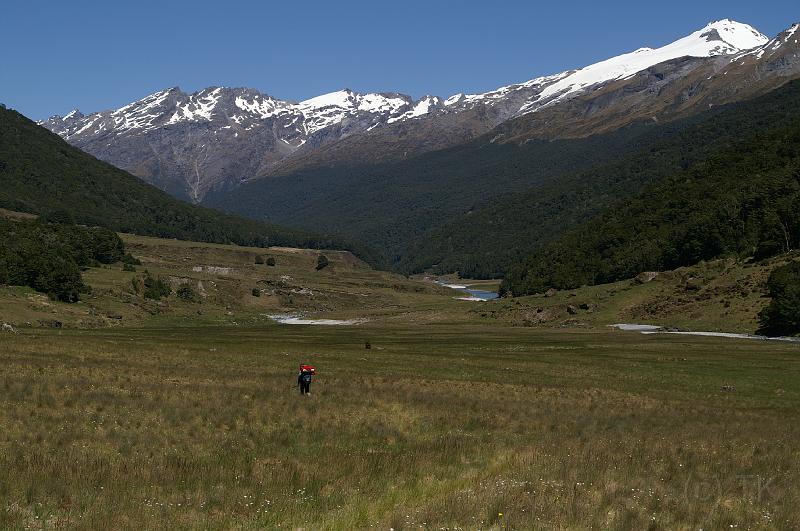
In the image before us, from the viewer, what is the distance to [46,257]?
12306 centimetres

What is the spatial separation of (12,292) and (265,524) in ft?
357

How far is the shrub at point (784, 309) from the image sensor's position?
296 feet

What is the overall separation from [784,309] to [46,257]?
105585 mm

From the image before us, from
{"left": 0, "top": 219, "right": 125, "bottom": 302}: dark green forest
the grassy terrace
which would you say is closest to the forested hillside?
the grassy terrace

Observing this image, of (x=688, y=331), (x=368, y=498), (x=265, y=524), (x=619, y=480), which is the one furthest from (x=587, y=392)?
(x=688, y=331)

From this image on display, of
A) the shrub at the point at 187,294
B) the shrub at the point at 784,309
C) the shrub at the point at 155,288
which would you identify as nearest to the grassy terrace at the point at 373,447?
the shrub at the point at 784,309

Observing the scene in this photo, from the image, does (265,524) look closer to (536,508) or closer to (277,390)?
(536,508)

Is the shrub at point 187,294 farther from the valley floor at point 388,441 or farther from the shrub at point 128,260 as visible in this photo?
the valley floor at point 388,441

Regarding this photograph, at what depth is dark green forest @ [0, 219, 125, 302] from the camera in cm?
11862

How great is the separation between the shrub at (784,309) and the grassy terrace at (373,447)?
153 ft

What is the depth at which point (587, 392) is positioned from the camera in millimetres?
42375

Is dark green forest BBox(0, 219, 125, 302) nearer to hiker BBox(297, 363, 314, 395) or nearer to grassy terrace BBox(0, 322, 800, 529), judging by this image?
grassy terrace BBox(0, 322, 800, 529)

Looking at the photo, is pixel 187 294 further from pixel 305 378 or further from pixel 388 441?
pixel 388 441

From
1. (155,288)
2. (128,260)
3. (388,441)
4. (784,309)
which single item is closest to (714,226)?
(784,309)
